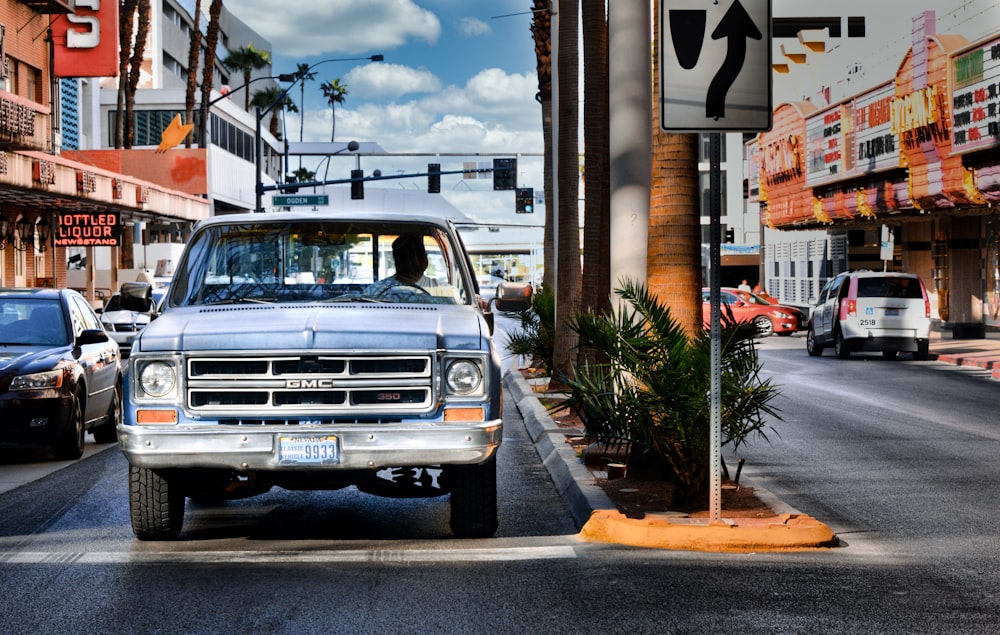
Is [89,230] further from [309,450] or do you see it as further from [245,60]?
[245,60]

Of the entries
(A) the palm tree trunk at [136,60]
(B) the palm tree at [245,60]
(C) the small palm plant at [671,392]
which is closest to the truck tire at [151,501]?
(C) the small palm plant at [671,392]

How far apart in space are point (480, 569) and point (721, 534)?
62.9 inches

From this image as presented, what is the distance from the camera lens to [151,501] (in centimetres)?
858

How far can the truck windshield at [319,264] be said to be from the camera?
9.41 m

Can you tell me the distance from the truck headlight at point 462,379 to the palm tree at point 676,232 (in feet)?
9.18

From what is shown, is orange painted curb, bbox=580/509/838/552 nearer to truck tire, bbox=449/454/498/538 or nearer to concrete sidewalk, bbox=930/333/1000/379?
truck tire, bbox=449/454/498/538

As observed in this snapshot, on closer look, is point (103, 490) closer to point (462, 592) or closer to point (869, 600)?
point (462, 592)

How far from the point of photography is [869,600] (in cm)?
698

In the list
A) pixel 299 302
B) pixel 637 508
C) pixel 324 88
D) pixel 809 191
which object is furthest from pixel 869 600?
pixel 324 88

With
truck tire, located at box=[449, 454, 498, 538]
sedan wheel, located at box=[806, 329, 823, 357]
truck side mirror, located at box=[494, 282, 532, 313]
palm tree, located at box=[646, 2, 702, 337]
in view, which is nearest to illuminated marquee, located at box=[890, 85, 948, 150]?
sedan wheel, located at box=[806, 329, 823, 357]

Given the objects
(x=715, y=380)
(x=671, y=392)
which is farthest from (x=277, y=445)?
(x=671, y=392)

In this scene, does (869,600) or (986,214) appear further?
(986,214)

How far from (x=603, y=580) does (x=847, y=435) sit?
29.0ft

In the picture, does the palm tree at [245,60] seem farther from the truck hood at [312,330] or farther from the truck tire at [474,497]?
the truck tire at [474,497]
